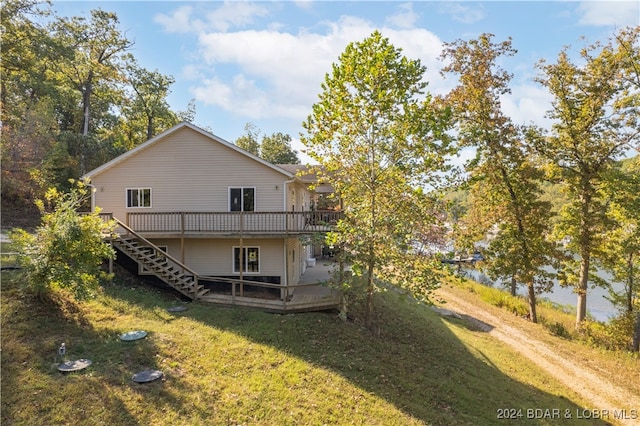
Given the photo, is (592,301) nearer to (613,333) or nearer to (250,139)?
(613,333)

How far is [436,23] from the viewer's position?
11.6m

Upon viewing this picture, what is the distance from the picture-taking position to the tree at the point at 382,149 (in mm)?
10125

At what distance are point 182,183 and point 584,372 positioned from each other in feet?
57.8

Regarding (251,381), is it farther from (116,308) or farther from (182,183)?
(182,183)

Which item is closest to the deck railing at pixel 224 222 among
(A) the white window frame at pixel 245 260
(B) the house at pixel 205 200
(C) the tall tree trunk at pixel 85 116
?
(B) the house at pixel 205 200

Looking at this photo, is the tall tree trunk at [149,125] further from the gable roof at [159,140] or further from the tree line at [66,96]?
the gable roof at [159,140]

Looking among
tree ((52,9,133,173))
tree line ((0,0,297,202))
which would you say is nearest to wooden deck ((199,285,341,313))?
tree line ((0,0,297,202))

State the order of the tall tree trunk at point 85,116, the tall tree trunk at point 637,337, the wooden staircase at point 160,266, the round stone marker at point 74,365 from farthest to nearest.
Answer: the tall tree trunk at point 85,116, the tall tree trunk at point 637,337, the wooden staircase at point 160,266, the round stone marker at point 74,365

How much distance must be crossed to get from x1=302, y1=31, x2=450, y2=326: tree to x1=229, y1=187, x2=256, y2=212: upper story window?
15.6 feet

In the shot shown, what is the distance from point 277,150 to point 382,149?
3798 centimetres

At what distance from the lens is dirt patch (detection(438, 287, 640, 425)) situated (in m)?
10.5

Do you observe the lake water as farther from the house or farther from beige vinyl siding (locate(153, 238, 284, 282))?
the house

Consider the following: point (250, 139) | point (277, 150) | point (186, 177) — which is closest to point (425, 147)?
point (186, 177)

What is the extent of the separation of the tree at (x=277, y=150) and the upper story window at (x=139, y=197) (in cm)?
3099
